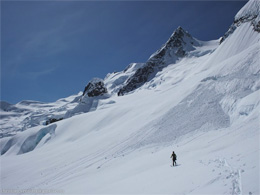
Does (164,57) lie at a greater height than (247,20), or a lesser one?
greater

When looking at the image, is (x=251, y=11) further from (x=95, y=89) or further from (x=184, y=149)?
(x=95, y=89)

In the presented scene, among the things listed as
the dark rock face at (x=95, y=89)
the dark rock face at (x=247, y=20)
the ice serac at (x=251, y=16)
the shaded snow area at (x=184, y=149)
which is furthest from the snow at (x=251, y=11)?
the dark rock face at (x=95, y=89)

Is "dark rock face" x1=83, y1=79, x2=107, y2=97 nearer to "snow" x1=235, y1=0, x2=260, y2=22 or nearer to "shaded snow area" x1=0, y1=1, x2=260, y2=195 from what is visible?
"shaded snow area" x1=0, y1=1, x2=260, y2=195

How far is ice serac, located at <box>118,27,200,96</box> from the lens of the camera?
4567 inches

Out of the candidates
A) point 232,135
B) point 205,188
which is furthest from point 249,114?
point 205,188

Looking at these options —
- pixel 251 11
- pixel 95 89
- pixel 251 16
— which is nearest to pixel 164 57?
pixel 95 89

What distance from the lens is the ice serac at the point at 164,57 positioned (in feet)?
381

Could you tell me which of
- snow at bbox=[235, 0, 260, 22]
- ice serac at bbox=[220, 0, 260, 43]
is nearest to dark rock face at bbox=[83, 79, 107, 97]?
ice serac at bbox=[220, 0, 260, 43]

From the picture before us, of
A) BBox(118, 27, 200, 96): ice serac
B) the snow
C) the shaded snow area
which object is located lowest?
the shaded snow area

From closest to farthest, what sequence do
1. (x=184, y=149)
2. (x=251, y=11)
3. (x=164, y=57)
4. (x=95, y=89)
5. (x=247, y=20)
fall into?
(x=184, y=149) → (x=247, y=20) → (x=251, y=11) → (x=95, y=89) → (x=164, y=57)

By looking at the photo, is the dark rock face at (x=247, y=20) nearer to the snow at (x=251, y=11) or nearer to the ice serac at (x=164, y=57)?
the snow at (x=251, y=11)

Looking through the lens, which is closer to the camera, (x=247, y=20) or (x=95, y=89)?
(x=247, y=20)

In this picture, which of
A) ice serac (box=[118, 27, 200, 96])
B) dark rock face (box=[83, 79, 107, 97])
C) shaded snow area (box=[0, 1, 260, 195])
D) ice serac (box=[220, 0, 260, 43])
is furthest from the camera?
ice serac (box=[118, 27, 200, 96])

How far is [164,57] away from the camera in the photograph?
420ft
